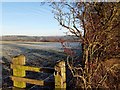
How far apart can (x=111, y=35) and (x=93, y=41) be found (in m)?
1.13

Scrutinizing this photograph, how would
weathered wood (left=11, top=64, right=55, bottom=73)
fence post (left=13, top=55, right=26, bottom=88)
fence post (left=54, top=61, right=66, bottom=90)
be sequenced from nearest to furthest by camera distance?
fence post (left=54, top=61, right=66, bottom=90)
weathered wood (left=11, top=64, right=55, bottom=73)
fence post (left=13, top=55, right=26, bottom=88)

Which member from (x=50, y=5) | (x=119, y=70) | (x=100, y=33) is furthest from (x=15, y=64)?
(x=119, y=70)

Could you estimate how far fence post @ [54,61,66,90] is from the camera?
274 inches

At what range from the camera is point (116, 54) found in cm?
913

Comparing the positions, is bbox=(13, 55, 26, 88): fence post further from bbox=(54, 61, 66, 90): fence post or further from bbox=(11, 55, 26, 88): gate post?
bbox=(54, 61, 66, 90): fence post

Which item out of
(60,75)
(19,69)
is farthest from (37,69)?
(60,75)

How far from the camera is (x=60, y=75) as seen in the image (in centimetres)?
705

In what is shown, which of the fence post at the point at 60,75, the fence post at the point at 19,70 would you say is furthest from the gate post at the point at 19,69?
the fence post at the point at 60,75

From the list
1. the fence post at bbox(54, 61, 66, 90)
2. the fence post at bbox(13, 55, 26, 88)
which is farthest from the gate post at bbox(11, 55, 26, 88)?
the fence post at bbox(54, 61, 66, 90)

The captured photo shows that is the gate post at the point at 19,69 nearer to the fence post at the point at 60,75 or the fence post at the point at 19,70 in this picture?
the fence post at the point at 19,70

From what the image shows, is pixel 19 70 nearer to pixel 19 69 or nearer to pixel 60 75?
pixel 19 69

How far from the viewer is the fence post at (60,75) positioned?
696cm

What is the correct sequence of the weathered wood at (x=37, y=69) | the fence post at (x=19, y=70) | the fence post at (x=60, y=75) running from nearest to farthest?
the fence post at (x=60, y=75) → the weathered wood at (x=37, y=69) → the fence post at (x=19, y=70)

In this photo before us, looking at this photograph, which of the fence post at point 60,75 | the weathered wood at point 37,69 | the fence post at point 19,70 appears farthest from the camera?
the fence post at point 19,70
